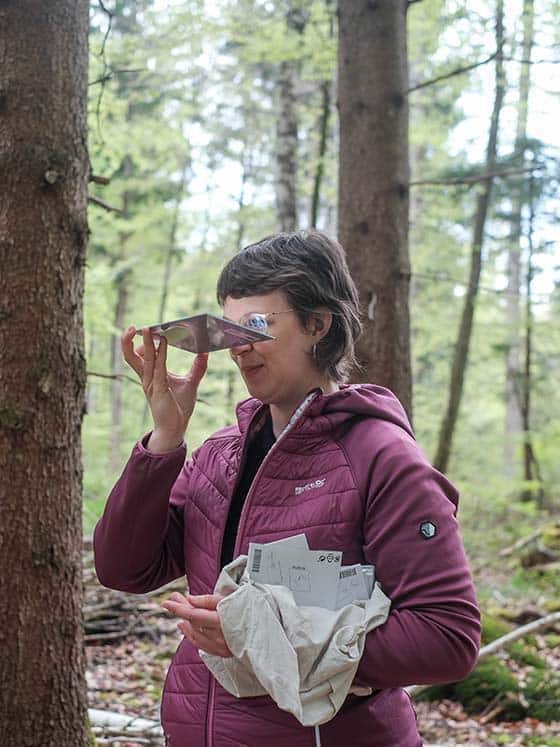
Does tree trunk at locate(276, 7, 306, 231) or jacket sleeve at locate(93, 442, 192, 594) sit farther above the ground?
tree trunk at locate(276, 7, 306, 231)

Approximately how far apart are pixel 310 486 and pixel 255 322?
40cm

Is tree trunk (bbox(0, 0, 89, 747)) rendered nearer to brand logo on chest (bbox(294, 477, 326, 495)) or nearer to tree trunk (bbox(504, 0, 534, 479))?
brand logo on chest (bbox(294, 477, 326, 495))

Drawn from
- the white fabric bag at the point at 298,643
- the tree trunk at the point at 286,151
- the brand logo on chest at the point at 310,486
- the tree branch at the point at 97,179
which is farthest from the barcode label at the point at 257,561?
the tree trunk at the point at 286,151

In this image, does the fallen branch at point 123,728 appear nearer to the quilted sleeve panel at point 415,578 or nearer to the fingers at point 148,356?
the fingers at point 148,356

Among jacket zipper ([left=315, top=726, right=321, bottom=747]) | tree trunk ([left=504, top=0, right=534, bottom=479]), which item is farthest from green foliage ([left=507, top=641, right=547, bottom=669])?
jacket zipper ([left=315, top=726, right=321, bottom=747])

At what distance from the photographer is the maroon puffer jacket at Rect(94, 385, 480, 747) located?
155cm

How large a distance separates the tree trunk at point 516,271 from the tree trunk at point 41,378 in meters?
5.69

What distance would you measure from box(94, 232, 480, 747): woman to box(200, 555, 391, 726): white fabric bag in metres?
0.04

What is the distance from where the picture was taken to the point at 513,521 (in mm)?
12438

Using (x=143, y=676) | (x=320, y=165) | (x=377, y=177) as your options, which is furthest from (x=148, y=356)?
(x=320, y=165)

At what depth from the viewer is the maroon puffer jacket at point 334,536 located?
155 centimetres

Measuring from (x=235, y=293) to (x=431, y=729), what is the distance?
3.84 m

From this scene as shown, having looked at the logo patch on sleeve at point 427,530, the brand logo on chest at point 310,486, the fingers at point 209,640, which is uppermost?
the brand logo on chest at point 310,486

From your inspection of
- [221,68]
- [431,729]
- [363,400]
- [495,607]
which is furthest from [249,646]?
[221,68]
